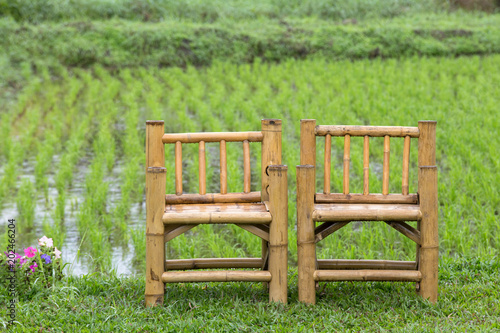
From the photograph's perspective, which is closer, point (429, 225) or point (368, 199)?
point (429, 225)

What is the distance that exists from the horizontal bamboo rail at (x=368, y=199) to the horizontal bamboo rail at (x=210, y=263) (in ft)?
1.73

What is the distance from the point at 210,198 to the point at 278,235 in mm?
449

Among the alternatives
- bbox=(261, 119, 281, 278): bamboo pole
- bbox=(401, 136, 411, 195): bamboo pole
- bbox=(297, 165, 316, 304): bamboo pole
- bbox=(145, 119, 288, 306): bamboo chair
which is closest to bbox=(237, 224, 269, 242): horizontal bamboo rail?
bbox=(145, 119, 288, 306): bamboo chair

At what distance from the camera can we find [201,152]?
3.16 m

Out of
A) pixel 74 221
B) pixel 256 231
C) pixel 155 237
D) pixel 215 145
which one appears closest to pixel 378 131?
pixel 256 231

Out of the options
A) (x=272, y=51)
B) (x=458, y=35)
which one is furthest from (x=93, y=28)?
(x=458, y=35)

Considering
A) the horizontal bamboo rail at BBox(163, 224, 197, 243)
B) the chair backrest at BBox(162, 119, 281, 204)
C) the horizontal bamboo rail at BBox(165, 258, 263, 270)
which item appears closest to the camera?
the horizontal bamboo rail at BBox(163, 224, 197, 243)

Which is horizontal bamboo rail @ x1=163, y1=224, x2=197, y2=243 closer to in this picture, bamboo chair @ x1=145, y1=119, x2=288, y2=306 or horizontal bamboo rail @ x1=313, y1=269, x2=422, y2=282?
bamboo chair @ x1=145, y1=119, x2=288, y2=306

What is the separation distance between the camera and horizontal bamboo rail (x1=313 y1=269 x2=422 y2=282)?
3000 mm

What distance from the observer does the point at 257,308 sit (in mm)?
2990

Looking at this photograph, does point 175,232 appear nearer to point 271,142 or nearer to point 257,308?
point 257,308

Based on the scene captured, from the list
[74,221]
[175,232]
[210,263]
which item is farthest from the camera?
[74,221]

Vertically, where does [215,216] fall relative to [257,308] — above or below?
above

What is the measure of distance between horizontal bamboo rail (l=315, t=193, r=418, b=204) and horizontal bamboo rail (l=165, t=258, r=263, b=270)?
0.53m
